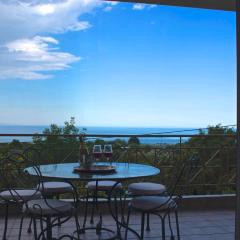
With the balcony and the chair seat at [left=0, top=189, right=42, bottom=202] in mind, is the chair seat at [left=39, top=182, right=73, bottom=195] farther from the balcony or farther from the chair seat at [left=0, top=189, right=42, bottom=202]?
the balcony

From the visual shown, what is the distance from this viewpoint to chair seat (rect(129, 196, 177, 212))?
9.27ft

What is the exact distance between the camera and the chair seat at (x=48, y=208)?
2.64 metres

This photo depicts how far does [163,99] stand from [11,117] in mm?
6124

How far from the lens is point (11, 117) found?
37.4 feet

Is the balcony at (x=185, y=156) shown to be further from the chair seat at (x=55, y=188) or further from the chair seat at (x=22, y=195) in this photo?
the chair seat at (x=22, y=195)

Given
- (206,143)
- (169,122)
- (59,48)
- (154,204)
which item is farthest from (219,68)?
(154,204)

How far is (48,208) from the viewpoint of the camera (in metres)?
2.65

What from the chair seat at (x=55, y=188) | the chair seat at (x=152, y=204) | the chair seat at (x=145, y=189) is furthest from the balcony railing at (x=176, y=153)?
the chair seat at (x=152, y=204)

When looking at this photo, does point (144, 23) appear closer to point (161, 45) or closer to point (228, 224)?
point (161, 45)

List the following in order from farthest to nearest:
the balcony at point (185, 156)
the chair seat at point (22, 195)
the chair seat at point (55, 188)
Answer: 1. the balcony at point (185, 156)
2. the chair seat at point (55, 188)
3. the chair seat at point (22, 195)

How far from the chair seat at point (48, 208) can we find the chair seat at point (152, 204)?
0.50m

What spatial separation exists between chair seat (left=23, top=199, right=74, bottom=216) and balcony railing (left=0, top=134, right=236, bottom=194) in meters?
1.98

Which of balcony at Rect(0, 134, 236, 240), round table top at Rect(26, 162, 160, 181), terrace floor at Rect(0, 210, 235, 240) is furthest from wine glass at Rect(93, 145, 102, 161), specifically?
balcony at Rect(0, 134, 236, 240)

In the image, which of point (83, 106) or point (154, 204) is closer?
point (154, 204)
